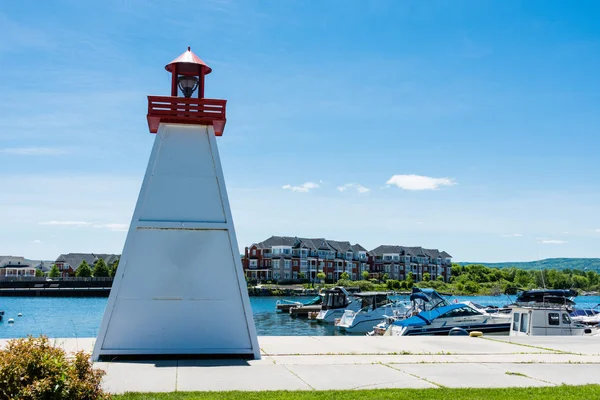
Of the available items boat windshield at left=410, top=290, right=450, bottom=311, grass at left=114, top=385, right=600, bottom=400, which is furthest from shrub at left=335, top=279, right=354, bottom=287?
grass at left=114, top=385, right=600, bottom=400

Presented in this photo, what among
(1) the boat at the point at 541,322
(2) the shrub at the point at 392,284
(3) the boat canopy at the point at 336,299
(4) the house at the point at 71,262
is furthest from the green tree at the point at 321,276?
(1) the boat at the point at 541,322

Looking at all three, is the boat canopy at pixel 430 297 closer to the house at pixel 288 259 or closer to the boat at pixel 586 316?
the boat at pixel 586 316

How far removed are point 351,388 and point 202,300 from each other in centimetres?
537

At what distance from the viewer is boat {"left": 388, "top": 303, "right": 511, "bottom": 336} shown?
3481 cm

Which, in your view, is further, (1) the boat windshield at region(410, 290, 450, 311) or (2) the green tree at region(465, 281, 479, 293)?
(2) the green tree at region(465, 281, 479, 293)

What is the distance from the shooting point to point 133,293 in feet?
47.0

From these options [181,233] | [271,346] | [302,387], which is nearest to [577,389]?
[302,387]

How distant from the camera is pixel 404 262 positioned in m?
143

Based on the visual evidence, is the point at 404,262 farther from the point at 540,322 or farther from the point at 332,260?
the point at 540,322

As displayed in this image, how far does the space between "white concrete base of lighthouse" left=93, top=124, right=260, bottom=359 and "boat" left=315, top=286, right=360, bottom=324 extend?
133 feet

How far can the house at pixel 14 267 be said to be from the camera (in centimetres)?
13700

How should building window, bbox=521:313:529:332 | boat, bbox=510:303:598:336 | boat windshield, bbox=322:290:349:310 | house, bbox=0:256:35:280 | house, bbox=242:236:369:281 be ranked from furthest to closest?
house, bbox=0:256:35:280 < house, bbox=242:236:369:281 < boat windshield, bbox=322:290:349:310 < building window, bbox=521:313:529:332 < boat, bbox=510:303:598:336

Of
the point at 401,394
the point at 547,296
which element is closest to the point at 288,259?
the point at 547,296

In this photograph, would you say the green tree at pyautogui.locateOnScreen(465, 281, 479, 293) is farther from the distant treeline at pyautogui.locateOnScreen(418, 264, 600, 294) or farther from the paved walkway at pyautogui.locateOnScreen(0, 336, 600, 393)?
the paved walkway at pyautogui.locateOnScreen(0, 336, 600, 393)
